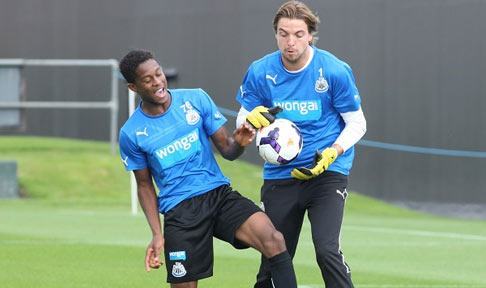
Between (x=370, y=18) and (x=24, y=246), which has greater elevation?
(x=370, y=18)

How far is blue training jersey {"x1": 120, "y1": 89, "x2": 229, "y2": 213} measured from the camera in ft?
27.9

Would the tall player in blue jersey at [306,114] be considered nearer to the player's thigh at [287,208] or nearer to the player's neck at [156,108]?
the player's thigh at [287,208]

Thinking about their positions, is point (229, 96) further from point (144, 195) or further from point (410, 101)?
point (144, 195)

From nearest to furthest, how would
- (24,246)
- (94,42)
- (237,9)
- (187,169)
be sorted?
(187,169) → (24,246) → (237,9) → (94,42)

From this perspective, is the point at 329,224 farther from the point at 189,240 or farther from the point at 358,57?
the point at 358,57

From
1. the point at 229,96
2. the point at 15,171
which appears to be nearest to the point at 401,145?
the point at 229,96

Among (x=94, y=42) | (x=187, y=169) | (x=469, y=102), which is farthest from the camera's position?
(x=94, y=42)

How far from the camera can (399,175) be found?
22.0 metres

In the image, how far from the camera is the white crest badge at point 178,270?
27.7 feet

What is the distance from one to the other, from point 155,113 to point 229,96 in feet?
52.1

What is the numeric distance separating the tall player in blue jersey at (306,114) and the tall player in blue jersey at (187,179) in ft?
1.35

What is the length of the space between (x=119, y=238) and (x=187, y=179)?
694 cm

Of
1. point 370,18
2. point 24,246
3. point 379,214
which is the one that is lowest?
point 379,214

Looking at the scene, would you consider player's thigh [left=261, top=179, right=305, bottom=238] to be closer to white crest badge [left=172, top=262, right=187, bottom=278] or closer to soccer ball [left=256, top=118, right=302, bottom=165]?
soccer ball [left=256, top=118, right=302, bottom=165]
